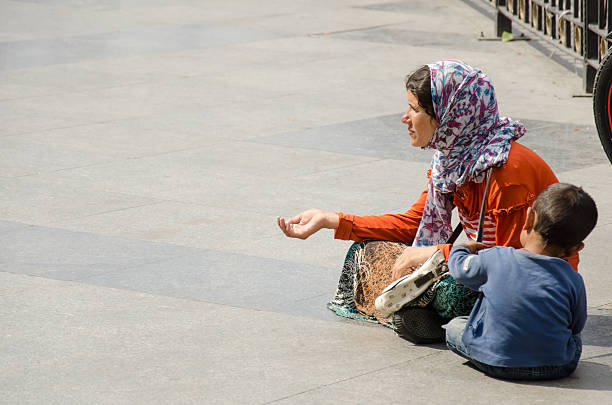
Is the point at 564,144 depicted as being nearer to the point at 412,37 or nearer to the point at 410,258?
the point at 410,258

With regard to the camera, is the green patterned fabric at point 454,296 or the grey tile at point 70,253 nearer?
the green patterned fabric at point 454,296

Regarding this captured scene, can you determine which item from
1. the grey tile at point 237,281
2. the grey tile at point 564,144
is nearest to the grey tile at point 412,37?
the grey tile at point 564,144

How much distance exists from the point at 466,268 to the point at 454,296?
0.33 meters

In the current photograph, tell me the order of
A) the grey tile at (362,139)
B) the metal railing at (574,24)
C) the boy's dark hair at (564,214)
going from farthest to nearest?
1. the metal railing at (574,24)
2. the grey tile at (362,139)
3. the boy's dark hair at (564,214)

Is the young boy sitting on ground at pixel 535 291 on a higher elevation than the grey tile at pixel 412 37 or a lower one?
higher

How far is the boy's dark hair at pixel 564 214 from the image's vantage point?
3.87 metres

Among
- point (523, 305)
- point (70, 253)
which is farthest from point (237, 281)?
point (523, 305)

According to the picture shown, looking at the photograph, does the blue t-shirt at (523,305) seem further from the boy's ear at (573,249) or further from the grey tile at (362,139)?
the grey tile at (362,139)

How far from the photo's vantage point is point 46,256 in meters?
5.82

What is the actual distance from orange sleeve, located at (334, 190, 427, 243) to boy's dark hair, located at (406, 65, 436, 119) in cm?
50

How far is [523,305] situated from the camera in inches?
157

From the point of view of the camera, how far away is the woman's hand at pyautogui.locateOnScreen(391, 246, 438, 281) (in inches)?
174

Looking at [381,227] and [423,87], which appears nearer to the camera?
[423,87]

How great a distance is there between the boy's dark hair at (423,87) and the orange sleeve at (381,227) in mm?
503
